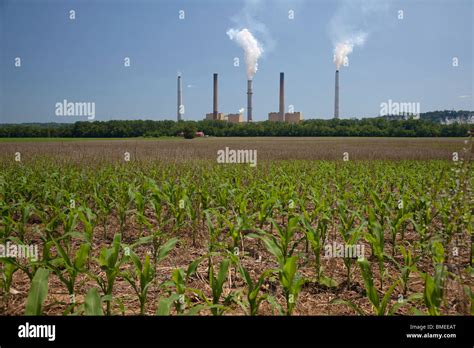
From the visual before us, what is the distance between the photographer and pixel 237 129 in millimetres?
65500

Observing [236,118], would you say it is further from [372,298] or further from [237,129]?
[372,298]

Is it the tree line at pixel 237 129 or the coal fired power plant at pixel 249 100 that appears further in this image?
the coal fired power plant at pixel 249 100

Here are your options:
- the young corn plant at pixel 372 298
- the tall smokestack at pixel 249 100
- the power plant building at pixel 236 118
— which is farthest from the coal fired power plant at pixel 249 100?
the young corn plant at pixel 372 298

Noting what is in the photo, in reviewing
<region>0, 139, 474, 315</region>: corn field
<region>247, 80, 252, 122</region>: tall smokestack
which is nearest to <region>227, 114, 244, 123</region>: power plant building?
<region>247, 80, 252, 122</region>: tall smokestack

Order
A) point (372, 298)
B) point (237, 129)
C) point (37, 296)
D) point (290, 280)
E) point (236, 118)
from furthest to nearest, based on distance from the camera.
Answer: point (236, 118) → point (237, 129) → point (290, 280) → point (372, 298) → point (37, 296)

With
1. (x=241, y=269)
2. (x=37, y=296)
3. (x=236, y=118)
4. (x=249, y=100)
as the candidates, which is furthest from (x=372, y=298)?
(x=236, y=118)

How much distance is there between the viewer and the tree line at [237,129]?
4849cm

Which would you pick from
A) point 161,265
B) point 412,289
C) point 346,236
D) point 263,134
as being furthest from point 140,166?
point 263,134

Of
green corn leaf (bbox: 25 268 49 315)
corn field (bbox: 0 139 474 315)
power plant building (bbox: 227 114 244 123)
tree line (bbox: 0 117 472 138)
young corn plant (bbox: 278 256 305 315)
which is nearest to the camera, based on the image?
green corn leaf (bbox: 25 268 49 315)

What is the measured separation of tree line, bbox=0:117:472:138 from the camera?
48494 millimetres

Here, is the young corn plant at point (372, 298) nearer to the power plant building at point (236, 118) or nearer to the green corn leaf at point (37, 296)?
the green corn leaf at point (37, 296)

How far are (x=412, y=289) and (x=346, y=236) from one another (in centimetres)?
90

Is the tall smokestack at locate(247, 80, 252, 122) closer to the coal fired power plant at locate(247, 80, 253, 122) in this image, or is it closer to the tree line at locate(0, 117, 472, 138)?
the coal fired power plant at locate(247, 80, 253, 122)
